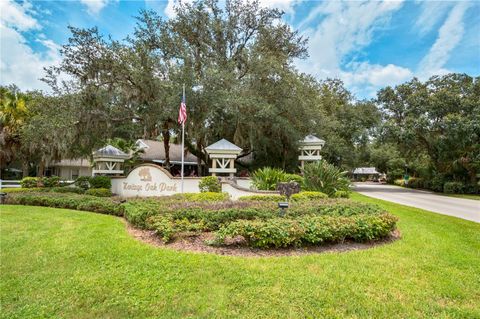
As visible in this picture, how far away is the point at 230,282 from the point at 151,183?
10.3m

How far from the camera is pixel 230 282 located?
3.92 m

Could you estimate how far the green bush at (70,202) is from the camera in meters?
9.50

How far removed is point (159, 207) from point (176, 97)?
27.5 feet

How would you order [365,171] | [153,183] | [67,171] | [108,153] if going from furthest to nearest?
1. [365,171]
2. [67,171]
3. [108,153]
4. [153,183]

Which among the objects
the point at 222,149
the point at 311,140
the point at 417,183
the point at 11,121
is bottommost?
the point at 417,183

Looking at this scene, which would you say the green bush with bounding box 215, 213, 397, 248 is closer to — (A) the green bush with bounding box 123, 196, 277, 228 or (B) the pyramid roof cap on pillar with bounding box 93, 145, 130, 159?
(A) the green bush with bounding box 123, 196, 277, 228

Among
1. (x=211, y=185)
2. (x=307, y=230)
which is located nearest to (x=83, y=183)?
(x=211, y=185)

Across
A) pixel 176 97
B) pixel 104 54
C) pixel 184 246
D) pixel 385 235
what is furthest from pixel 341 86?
pixel 184 246

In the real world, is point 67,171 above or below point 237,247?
above

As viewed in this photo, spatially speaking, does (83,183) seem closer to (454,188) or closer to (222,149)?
(222,149)

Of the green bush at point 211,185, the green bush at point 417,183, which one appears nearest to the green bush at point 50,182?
the green bush at point 211,185

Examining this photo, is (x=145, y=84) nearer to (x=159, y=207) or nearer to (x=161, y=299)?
(x=159, y=207)

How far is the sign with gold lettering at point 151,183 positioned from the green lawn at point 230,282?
23.2 ft

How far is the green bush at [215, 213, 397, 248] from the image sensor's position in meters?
5.25
